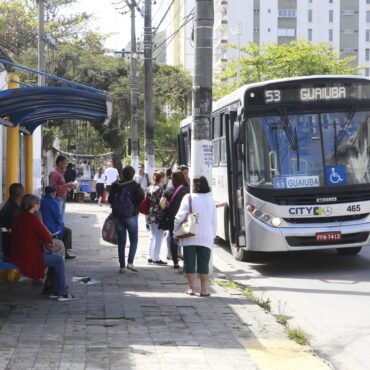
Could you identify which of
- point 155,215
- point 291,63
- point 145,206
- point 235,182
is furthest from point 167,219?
point 291,63

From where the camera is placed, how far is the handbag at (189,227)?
957 centimetres

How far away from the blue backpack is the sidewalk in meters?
0.99

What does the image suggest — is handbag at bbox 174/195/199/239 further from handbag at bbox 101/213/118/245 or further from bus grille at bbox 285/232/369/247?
bus grille at bbox 285/232/369/247

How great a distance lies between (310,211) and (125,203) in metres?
3.05

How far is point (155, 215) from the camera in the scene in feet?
41.5

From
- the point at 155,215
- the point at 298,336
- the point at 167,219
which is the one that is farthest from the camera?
the point at 155,215

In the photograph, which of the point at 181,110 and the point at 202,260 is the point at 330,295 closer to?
the point at 202,260

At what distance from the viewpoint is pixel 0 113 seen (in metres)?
10.9

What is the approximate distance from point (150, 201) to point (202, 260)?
3334 millimetres

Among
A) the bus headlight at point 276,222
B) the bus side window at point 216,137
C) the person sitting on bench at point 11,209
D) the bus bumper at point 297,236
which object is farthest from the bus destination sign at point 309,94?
the person sitting on bench at point 11,209

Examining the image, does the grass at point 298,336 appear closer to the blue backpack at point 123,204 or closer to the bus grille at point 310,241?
the bus grille at point 310,241

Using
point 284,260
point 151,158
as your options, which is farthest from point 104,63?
point 284,260

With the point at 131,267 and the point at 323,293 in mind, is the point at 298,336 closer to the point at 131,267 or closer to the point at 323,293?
the point at 323,293

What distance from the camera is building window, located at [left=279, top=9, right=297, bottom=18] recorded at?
85.6 metres
